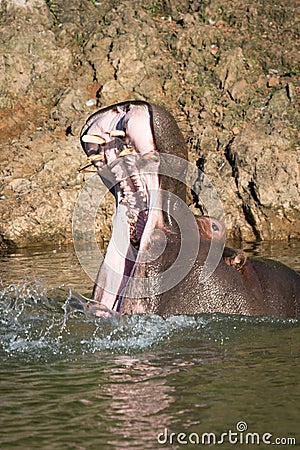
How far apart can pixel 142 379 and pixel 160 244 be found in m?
0.76

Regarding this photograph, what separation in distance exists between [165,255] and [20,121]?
7.27 meters

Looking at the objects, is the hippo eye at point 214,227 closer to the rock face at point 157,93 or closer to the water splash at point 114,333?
the water splash at point 114,333

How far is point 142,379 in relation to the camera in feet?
11.4

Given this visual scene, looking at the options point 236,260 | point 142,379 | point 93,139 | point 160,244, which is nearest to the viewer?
point 142,379

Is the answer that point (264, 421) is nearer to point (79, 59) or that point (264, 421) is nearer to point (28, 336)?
point (28, 336)

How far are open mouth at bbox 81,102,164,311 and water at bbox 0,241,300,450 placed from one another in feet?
0.87

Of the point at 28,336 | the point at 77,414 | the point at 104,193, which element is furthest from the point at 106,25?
the point at 77,414

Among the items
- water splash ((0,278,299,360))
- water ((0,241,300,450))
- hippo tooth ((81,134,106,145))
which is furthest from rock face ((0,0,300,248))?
hippo tooth ((81,134,106,145))

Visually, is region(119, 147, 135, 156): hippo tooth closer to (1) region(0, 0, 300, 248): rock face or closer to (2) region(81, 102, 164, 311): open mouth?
(2) region(81, 102, 164, 311): open mouth

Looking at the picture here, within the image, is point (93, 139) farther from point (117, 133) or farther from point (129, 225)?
point (129, 225)

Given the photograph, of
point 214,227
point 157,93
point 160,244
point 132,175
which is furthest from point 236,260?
point 157,93

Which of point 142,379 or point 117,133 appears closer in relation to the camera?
point 142,379

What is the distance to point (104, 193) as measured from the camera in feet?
32.2

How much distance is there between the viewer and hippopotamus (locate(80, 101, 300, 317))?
401cm
